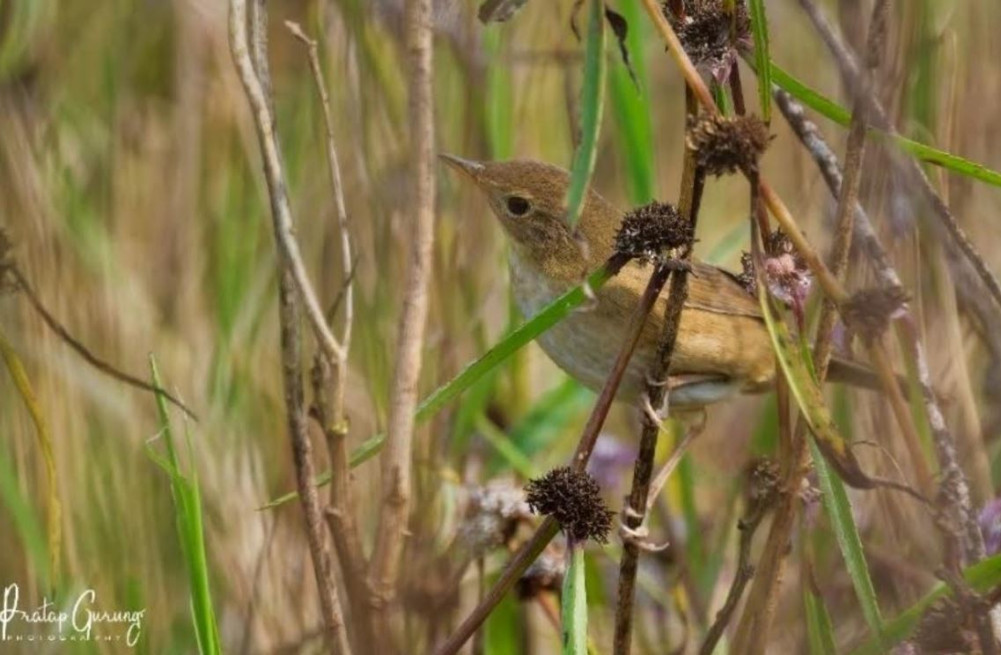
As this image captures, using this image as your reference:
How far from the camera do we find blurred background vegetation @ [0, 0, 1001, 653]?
2107 millimetres

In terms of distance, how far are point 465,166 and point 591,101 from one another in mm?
1057

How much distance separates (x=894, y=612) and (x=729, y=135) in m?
0.90

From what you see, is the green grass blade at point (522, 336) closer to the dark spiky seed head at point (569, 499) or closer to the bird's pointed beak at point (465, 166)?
the dark spiky seed head at point (569, 499)

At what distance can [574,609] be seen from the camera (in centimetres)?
150

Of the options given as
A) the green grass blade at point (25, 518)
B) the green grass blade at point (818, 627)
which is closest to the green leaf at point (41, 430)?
the green grass blade at point (25, 518)

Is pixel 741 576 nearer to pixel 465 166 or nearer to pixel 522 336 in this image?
pixel 522 336

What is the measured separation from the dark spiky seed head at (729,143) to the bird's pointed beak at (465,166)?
109cm

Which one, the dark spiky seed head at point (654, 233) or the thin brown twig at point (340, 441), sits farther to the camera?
the thin brown twig at point (340, 441)

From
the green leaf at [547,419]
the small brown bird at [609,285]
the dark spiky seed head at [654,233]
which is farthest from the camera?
the green leaf at [547,419]

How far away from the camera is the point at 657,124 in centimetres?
422

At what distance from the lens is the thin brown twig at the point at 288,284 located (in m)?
1.74

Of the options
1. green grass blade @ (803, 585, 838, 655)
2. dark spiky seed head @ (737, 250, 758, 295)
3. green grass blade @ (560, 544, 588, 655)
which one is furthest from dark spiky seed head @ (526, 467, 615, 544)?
green grass blade @ (803, 585, 838, 655)

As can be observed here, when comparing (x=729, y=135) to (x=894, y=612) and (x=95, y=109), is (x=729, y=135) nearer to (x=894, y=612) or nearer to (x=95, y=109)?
(x=894, y=612)

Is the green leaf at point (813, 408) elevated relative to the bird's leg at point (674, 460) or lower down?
lower down
